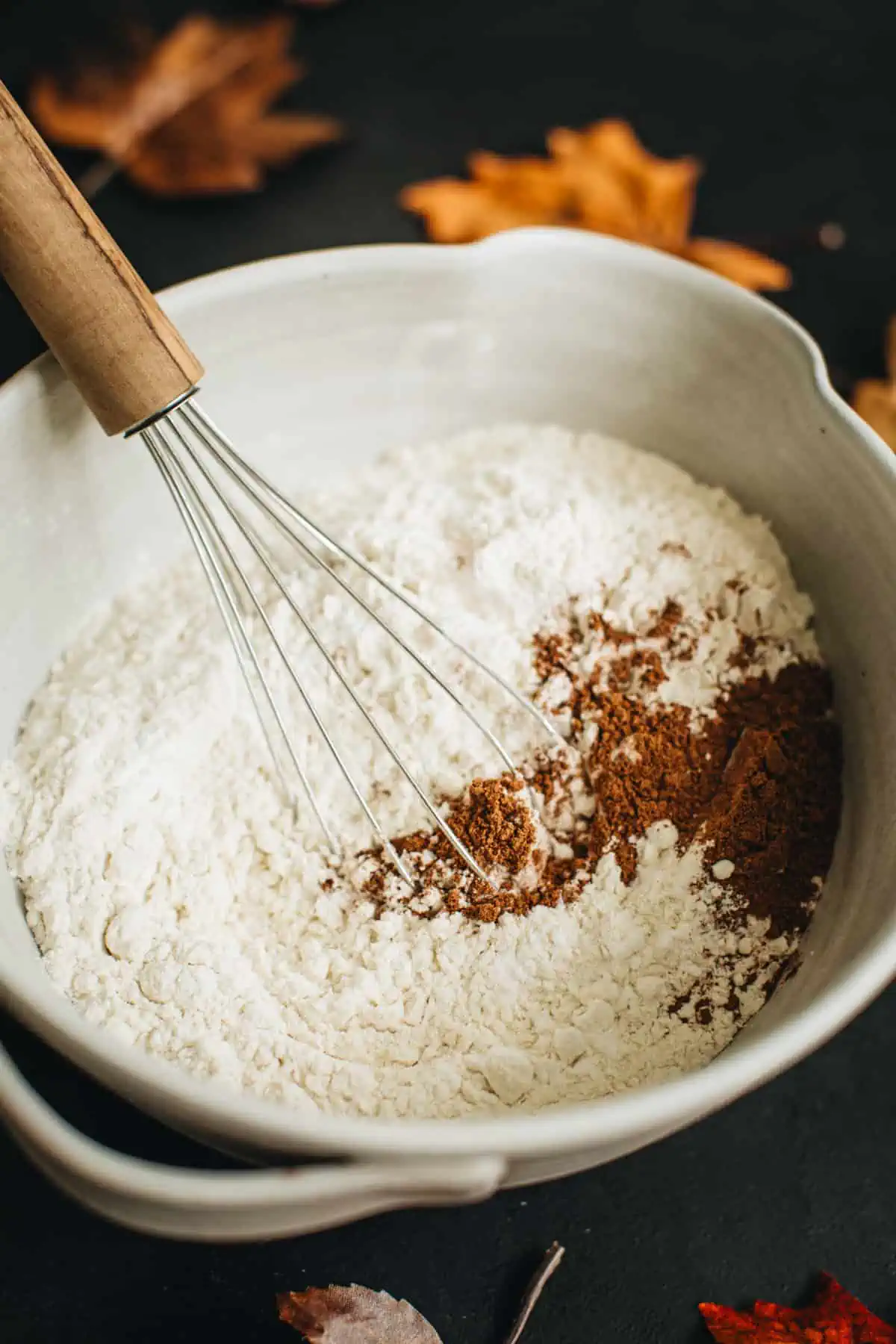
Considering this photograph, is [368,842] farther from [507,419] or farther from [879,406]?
[879,406]

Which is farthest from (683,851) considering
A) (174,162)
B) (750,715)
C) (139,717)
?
(174,162)

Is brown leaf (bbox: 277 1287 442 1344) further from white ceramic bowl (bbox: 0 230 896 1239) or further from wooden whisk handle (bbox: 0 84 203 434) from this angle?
wooden whisk handle (bbox: 0 84 203 434)

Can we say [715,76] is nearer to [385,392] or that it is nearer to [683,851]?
[385,392]

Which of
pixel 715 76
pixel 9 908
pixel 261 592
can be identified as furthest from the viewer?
pixel 715 76

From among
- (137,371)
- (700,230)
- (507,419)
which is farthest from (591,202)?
(137,371)

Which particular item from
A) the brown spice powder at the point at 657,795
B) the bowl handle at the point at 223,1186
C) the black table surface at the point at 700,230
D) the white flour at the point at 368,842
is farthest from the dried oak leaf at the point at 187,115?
the bowl handle at the point at 223,1186
